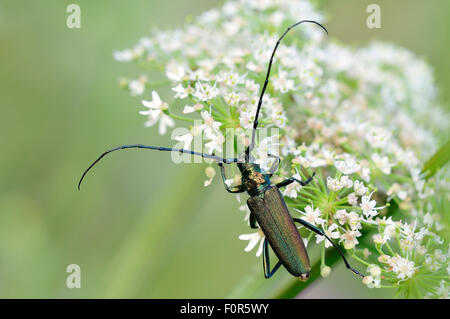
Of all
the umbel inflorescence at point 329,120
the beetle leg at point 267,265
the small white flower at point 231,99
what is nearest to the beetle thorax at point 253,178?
the umbel inflorescence at point 329,120

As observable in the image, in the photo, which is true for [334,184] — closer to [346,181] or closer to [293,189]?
[346,181]

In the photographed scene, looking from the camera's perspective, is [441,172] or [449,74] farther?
[449,74]

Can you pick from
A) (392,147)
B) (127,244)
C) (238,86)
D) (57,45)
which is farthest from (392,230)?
(57,45)

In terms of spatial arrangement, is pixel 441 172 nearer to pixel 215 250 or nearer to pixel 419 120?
pixel 419 120

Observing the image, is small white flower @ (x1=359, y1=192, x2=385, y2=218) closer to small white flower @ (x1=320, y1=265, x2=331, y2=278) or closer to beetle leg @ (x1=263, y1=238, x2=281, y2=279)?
small white flower @ (x1=320, y1=265, x2=331, y2=278)

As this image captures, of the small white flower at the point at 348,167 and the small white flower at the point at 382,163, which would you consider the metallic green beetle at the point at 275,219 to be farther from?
the small white flower at the point at 382,163

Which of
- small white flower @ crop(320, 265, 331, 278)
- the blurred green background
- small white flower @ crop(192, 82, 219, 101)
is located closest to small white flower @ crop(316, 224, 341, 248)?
small white flower @ crop(320, 265, 331, 278)

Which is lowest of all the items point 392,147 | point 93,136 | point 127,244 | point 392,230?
point 127,244

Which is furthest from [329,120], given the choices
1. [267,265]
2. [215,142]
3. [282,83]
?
[267,265]
